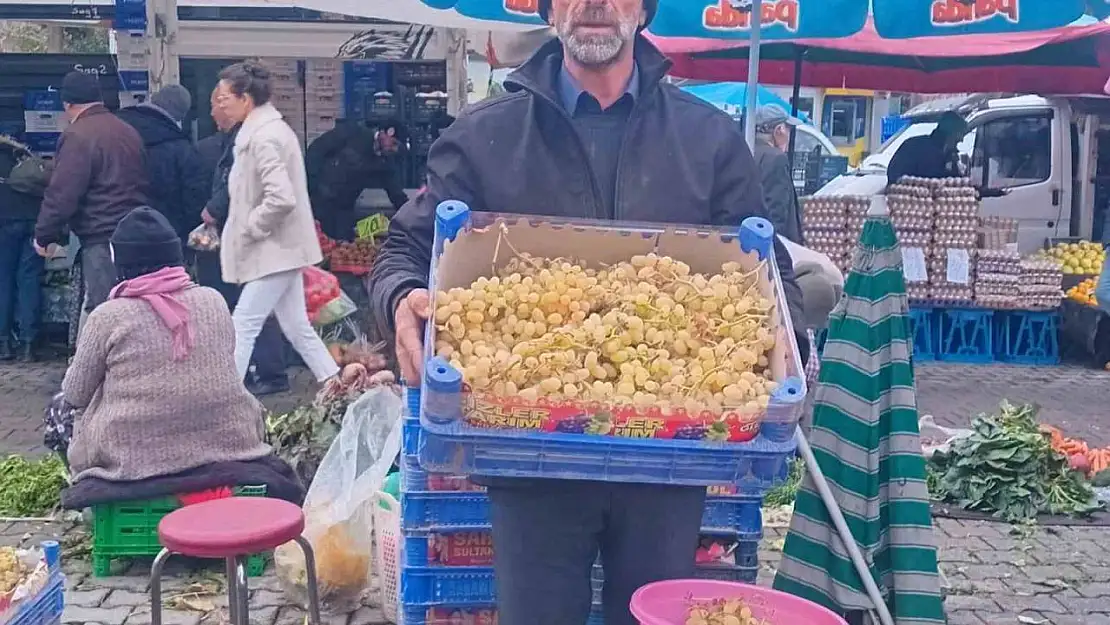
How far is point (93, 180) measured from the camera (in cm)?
795

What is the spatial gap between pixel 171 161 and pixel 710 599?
687 cm

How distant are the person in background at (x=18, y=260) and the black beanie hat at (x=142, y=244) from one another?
4871 mm

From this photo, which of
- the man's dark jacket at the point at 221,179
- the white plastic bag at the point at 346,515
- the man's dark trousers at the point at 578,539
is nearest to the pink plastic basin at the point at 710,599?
the man's dark trousers at the point at 578,539

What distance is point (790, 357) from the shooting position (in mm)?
2463

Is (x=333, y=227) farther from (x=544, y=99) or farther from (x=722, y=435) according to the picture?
(x=722, y=435)

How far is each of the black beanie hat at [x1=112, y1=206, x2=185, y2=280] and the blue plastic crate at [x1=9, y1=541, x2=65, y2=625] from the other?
4.56ft

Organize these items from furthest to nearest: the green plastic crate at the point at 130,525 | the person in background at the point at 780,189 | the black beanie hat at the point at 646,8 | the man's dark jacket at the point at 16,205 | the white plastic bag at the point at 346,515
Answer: the man's dark jacket at the point at 16,205
the person in background at the point at 780,189
the green plastic crate at the point at 130,525
the white plastic bag at the point at 346,515
the black beanie hat at the point at 646,8

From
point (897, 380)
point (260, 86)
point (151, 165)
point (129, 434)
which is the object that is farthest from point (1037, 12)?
point (151, 165)

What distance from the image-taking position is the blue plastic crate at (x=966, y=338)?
34.5 feet

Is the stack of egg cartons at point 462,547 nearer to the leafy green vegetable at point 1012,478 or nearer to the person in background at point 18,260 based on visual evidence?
the leafy green vegetable at point 1012,478

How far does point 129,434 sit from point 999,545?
13.3 feet

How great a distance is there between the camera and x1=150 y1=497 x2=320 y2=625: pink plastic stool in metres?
3.41

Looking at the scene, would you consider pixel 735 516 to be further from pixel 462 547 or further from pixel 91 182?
pixel 91 182

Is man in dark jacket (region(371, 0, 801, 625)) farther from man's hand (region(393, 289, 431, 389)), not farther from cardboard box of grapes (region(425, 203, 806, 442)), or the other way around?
cardboard box of grapes (region(425, 203, 806, 442))
